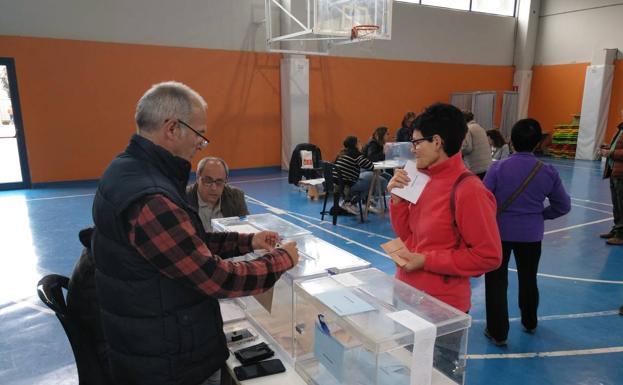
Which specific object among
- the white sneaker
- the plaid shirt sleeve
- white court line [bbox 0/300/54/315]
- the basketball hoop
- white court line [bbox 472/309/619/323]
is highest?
the basketball hoop

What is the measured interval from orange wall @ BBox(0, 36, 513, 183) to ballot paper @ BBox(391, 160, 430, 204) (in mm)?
8515

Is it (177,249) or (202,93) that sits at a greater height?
(202,93)

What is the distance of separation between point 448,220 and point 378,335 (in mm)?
756

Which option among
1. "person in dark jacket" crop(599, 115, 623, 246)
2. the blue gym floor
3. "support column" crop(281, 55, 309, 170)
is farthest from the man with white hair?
"support column" crop(281, 55, 309, 170)

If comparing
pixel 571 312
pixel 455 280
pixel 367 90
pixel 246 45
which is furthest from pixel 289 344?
pixel 367 90

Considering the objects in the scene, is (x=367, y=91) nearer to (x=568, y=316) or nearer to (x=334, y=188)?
(x=334, y=188)

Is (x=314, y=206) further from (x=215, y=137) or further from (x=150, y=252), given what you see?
(x=150, y=252)

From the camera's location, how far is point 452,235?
5.75ft

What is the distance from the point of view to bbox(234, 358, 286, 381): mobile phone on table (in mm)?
1488

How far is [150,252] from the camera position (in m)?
1.15

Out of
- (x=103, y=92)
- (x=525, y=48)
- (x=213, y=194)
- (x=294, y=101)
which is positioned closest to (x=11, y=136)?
(x=103, y=92)

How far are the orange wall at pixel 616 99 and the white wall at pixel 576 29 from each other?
1.30 feet

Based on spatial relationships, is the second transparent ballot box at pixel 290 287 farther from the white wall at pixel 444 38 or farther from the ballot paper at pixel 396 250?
the white wall at pixel 444 38

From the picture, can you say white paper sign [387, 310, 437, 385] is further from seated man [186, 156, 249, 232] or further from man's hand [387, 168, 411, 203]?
seated man [186, 156, 249, 232]
